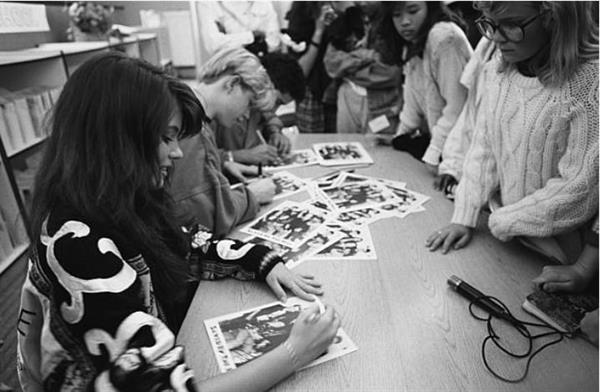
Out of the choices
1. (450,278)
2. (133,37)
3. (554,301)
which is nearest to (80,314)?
(450,278)

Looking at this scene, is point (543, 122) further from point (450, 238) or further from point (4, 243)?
point (4, 243)

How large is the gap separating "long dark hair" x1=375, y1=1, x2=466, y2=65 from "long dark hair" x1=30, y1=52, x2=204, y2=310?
1.19 metres

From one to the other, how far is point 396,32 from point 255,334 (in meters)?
1.39

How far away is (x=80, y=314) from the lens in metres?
0.61

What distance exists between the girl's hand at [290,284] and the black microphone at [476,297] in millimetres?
319

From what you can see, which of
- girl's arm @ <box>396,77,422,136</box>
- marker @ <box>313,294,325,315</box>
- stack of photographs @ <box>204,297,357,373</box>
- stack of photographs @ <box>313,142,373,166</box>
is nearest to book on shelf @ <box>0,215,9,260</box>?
stack of photographs @ <box>313,142,373,166</box>

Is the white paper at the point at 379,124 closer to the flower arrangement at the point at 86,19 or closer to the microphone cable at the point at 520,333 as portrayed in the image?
the microphone cable at the point at 520,333

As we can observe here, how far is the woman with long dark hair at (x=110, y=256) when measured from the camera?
61cm

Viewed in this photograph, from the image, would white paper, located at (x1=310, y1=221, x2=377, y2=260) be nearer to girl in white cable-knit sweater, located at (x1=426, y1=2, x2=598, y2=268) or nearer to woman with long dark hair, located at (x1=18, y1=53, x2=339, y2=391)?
girl in white cable-knit sweater, located at (x1=426, y1=2, x2=598, y2=268)

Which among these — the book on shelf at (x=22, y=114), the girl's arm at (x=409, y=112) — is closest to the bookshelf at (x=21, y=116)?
the book on shelf at (x=22, y=114)

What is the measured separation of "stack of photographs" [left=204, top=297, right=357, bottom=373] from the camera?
2.57 ft

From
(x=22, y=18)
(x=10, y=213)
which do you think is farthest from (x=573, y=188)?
(x=22, y=18)

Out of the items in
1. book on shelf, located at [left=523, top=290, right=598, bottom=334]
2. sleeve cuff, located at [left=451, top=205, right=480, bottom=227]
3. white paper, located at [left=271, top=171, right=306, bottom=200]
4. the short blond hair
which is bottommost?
white paper, located at [left=271, top=171, right=306, bottom=200]

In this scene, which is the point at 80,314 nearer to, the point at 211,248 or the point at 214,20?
the point at 211,248
